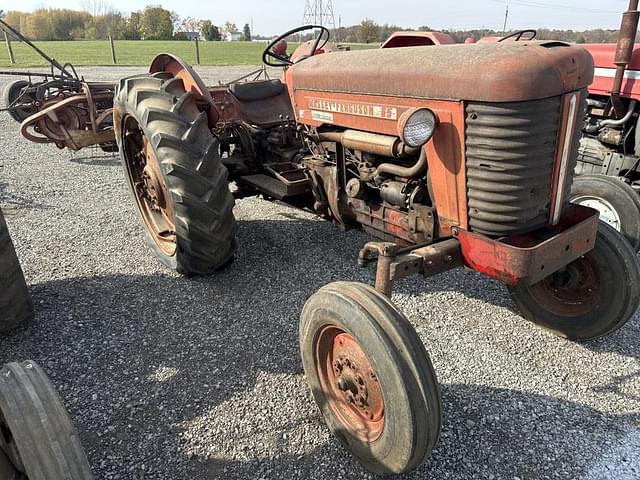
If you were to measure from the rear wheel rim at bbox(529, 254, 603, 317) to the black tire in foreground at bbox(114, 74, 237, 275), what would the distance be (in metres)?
1.95

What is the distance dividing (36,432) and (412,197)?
6.14 ft

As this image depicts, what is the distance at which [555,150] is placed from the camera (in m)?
2.19

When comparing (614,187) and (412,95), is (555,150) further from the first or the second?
(614,187)

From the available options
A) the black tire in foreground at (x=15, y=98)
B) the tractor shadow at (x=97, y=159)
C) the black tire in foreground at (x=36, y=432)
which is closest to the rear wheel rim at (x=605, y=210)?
the black tire in foreground at (x=36, y=432)

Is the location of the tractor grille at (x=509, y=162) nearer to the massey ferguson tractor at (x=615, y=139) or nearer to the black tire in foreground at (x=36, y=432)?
the massey ferguson tractor at (x=615, y=139)

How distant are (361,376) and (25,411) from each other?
1.19 metres

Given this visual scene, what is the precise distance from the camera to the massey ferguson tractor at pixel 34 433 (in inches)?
57.7

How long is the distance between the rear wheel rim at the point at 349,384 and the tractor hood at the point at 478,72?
1.14 m

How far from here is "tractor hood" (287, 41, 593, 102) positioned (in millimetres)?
1984

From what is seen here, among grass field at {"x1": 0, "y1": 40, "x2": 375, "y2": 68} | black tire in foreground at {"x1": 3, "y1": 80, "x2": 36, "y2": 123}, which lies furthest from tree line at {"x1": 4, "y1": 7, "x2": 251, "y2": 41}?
black tire in foreground at {"x1": 3, "y1": 80, "x2": 36, "y2": 123}

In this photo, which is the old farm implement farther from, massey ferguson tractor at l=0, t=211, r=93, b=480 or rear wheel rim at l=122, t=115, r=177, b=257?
massey ferguson tractor at l=0, t=211, r=93, b=480

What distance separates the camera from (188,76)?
361 cm

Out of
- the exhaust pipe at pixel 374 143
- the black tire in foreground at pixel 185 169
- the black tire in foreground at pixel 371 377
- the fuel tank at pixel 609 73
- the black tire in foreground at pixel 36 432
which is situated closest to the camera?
the black tire in foreground at pixel 36 432

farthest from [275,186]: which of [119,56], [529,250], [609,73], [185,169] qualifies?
[119,56]
